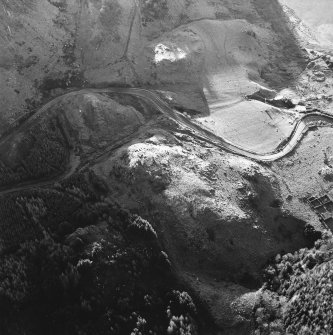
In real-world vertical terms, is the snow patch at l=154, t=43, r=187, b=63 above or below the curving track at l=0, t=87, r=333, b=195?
above

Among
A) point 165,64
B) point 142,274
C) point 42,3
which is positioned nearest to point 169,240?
point 142,274

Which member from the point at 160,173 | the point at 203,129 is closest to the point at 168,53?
the point at 203,129

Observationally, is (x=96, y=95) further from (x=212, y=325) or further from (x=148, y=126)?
(x=212, y=325)

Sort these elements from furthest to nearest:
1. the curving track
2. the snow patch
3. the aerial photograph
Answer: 1. the snow patch
2. the curving track
3. the aerial photograph

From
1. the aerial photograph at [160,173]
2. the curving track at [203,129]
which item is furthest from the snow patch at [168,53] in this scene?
the curving track at [203,129]

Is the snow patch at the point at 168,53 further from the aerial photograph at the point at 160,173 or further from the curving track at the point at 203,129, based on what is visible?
the curving track at the point at 203,129

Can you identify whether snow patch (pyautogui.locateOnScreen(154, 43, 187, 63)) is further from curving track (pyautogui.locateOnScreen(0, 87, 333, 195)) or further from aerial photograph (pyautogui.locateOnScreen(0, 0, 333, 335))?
curving track (pyautogui.locateOnScreen(0, 87, 333, 195))

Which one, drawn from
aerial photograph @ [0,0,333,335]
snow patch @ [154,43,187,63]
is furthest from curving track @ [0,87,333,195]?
snow patch @ [154,43,187,63]

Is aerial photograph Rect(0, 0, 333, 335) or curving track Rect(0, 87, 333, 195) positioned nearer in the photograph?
aerial photograph Rect(0, 0, 333, 335)
